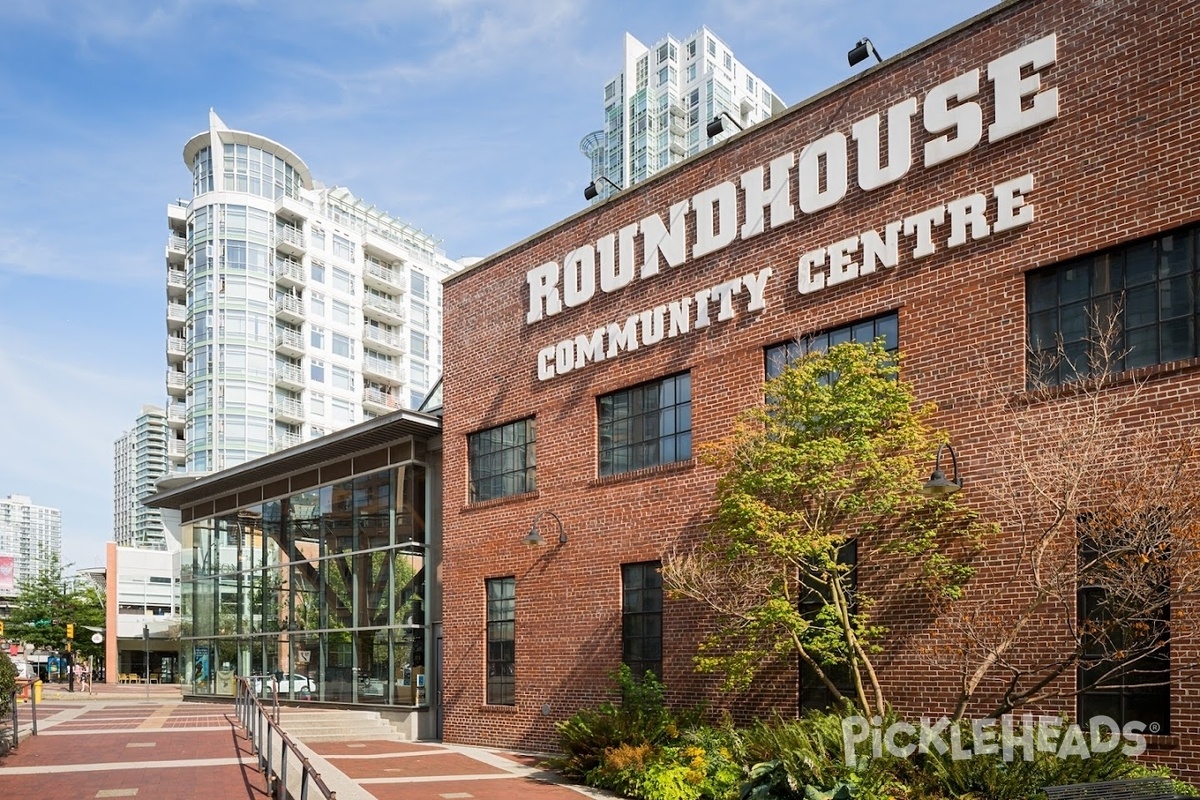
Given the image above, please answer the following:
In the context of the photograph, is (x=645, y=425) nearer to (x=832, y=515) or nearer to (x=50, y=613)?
(x=832, y=515)

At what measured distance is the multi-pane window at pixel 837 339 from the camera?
16.0 meters

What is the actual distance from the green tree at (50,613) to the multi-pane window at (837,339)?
179ft

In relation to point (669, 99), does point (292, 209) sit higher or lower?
lower

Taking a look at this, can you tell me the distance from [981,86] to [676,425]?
7.49 metres

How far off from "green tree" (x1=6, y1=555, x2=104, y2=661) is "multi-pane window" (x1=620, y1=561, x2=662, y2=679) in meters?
50.5

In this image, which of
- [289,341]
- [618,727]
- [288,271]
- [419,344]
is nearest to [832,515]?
[618,727]

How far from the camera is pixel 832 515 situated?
48.8 feet

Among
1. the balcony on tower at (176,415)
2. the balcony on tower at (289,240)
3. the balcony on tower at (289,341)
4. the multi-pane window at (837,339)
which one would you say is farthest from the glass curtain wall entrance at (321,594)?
the balcony on tower at (176,415)

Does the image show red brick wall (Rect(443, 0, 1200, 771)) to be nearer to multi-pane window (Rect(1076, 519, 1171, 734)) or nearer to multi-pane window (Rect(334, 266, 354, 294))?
multi-pane window (Rect(1076, 519, 1171, 734))

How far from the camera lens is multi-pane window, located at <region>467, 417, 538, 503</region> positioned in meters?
22.2

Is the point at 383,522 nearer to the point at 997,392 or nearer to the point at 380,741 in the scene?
the point at 380,741

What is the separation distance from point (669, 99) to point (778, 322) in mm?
112604

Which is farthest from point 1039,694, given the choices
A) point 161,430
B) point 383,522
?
point 161,430

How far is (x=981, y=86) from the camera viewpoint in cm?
1487
